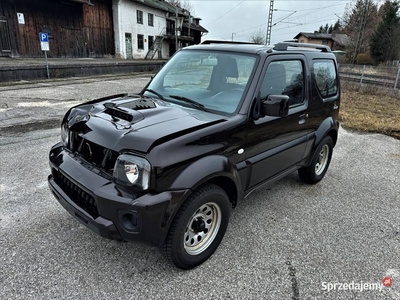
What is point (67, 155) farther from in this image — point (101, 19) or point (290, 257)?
point (101, 19)

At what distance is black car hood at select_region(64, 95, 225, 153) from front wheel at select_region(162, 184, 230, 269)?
55cm

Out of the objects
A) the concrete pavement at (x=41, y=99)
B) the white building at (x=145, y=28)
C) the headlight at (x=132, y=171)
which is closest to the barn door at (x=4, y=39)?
the concrete pavement at (x=41, y=99)

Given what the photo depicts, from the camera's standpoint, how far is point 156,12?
123 feet

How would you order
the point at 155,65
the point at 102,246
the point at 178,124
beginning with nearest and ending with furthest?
the point at 178,124
the point at 102,246
the point at 155,65

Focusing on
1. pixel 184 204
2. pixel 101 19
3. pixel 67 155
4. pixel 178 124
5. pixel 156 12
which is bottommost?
pixel 184 204

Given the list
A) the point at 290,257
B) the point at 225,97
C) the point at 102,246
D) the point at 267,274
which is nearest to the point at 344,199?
the point at 290,257

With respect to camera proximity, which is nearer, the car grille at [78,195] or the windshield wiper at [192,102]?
the car grille at [78,195]

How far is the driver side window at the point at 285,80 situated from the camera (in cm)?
298

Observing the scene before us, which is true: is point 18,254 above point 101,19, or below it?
below

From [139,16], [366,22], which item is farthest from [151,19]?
[366,22]

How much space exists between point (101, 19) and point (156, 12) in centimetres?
1125

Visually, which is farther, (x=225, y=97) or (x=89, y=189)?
(x=225, y=97)

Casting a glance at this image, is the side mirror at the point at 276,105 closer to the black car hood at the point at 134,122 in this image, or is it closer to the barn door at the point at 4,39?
the black car hood at the point at 134,122

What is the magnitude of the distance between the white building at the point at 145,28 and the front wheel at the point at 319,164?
3028 cm
